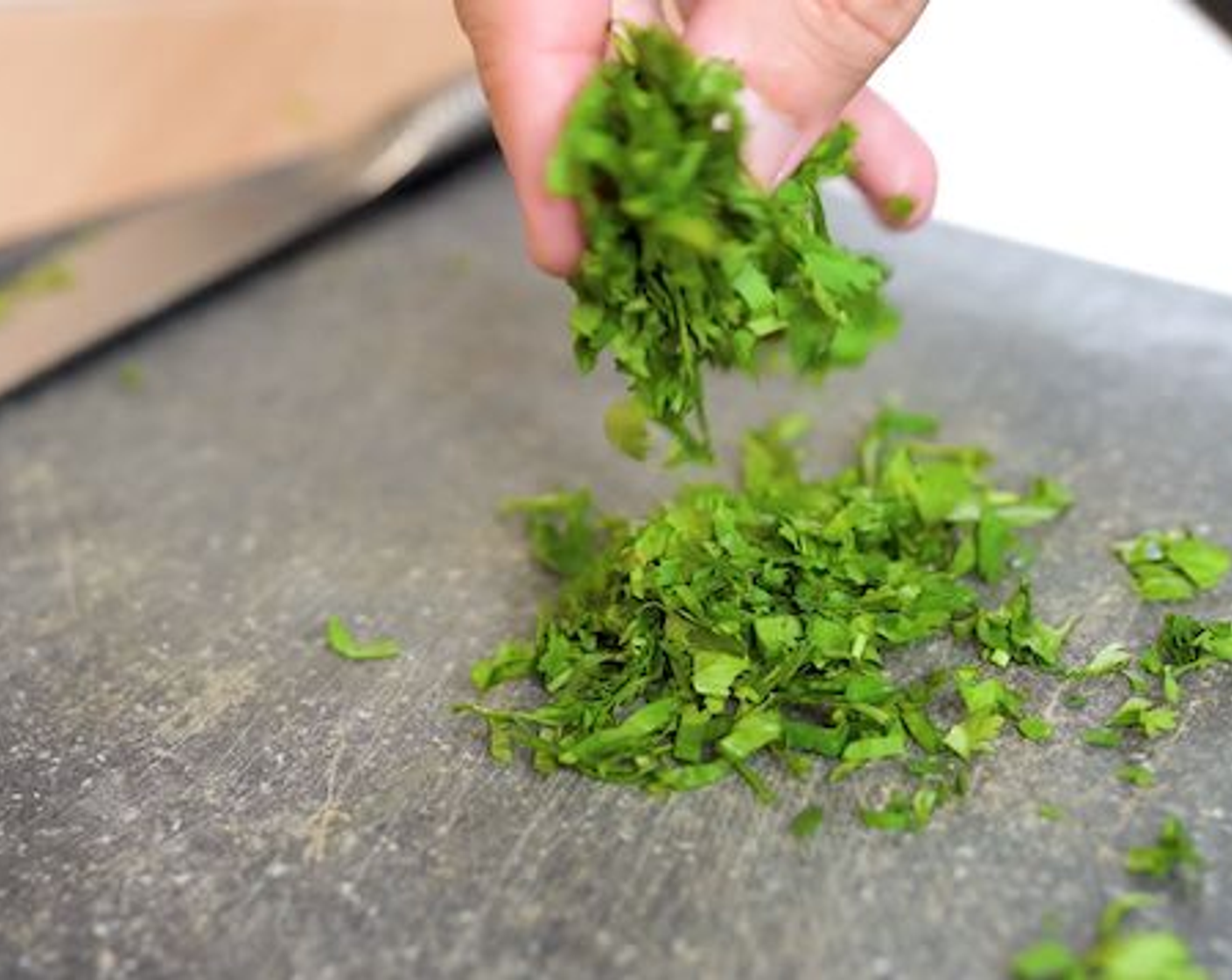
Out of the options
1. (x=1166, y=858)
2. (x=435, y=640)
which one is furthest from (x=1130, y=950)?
(x=435, y=640)

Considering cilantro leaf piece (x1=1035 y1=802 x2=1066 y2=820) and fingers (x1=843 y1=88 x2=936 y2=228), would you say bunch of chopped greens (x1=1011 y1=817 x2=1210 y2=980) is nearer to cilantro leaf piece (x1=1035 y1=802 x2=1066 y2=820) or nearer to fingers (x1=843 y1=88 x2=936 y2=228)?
cilantro leaf piece (x1=1035 y1=802 x2=1066 y2=820)

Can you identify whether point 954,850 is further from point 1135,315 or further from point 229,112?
point 229,112

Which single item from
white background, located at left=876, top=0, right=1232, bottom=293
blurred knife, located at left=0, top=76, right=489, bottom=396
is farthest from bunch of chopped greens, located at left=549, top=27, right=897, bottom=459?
blurred knife, located at left=0, top=76, right=489, bottom=396

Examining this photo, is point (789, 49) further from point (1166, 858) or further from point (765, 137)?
point (1166, 858)

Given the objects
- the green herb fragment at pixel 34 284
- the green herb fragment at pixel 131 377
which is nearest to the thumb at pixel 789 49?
the green herb fragment at pixel 131 377

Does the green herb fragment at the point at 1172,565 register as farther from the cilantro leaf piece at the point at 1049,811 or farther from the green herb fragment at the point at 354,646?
the green herb fragment at the point at 354,646

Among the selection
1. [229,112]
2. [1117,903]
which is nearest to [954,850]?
[1117,903]
